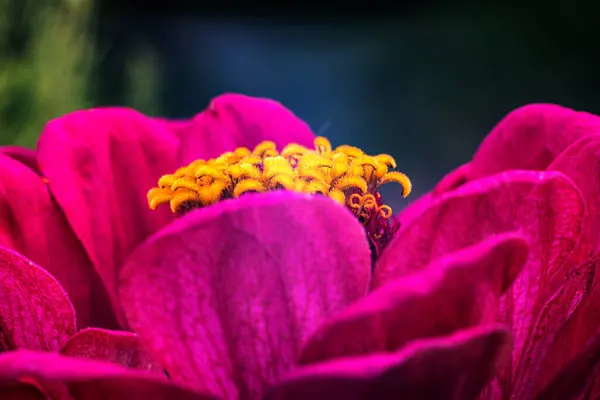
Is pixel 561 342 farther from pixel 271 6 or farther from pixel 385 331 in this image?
pixel 271 6

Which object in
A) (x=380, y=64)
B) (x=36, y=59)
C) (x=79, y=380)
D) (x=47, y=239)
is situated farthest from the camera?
(x=380, y=64)

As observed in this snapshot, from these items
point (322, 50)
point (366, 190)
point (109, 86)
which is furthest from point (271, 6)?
point (366, 190)

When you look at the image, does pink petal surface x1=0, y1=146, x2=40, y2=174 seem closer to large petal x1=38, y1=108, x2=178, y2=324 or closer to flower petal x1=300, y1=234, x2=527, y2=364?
large petal x1=38, y1=108, x2=178, y2=324

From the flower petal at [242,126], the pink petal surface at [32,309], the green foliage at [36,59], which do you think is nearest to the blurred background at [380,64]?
the green foliage at [36,59]

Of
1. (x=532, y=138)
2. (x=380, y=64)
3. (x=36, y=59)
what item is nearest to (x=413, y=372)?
(x=532, y=138)

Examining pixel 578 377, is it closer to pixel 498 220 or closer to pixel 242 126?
pixel 498 220

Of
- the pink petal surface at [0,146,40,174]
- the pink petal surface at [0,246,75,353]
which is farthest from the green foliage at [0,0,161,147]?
the pink petal surface at [0,246,75,353]
